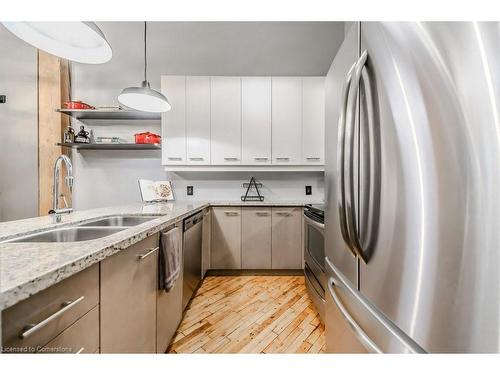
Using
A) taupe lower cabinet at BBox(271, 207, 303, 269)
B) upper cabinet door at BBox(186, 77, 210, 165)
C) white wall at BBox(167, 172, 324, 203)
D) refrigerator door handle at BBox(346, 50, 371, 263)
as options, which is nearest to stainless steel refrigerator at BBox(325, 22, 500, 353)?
refrigerator door handle at BBox(346, 50, 371, 263)

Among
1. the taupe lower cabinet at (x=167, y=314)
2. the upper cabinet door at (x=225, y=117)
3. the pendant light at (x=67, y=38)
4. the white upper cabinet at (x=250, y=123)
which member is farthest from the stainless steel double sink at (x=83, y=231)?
the upper cabinet door at (x=225, y=117)

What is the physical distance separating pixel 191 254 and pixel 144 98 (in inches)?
56.3

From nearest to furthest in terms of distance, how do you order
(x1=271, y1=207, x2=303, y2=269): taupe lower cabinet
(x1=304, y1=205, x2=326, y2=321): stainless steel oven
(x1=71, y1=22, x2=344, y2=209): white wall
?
(x1=304, y1=205, x2=326, y2=321): stainless steel oven, (x1=271, y1=207, x2=303, y2=269): taupe lower cabinet, (x1=71, y1=22, x2=344, y2=209): white wall

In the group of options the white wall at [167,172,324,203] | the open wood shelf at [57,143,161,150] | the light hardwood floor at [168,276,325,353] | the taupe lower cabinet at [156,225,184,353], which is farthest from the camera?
the white wall at [167,172,324,203]

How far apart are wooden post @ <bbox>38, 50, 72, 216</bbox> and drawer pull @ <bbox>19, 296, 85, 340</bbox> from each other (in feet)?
9.90

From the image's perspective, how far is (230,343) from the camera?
1.53 metres

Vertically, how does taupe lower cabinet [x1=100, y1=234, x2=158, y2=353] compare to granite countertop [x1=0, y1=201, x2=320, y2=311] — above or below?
below

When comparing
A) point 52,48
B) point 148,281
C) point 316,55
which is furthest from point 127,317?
point 316,55

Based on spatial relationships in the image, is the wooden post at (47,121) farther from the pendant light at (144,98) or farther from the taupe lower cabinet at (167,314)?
the taupe lower cabinet at (167,314)

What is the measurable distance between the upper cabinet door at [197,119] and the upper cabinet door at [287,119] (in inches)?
33.5

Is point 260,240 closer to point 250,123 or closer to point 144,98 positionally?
point 250,123

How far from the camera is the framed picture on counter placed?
107 inches

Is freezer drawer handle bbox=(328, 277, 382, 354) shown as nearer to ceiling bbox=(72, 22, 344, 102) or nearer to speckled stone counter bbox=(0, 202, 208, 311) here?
speckled stone counter bbox=(0, 202, 208, 311)
